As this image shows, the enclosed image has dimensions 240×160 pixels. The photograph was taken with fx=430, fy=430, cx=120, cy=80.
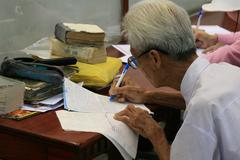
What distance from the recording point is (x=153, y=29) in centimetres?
121

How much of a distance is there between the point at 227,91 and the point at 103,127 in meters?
0.40

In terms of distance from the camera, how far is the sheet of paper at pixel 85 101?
1447 mm

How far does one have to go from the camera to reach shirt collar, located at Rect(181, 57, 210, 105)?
1215 millimetres

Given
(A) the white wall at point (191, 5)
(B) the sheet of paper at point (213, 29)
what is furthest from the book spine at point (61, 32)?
(A) the white wall at point (191, 5)

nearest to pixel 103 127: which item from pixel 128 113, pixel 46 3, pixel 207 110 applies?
pixel 128 113

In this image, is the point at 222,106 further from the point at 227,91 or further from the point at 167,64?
the point at 167,64

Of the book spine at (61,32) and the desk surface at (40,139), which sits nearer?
the desk surface at (40,139)

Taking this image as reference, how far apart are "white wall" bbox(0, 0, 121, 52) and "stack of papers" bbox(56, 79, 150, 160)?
40cm

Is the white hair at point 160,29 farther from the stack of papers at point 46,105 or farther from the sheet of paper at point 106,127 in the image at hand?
the stack of papers at point 46,105

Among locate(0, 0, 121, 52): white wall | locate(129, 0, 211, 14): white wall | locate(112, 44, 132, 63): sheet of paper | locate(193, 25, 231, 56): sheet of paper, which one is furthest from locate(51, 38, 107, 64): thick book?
locate(129, 0, 211, 14): white wall

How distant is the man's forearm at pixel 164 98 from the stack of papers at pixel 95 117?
76mm

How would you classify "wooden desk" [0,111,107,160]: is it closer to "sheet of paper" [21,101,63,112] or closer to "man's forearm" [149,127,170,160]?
"sheet of paper" [21,101,63,112]

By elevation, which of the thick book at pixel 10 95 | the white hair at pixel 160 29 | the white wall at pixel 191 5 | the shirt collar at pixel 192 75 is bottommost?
the white wall at pixel 191 5

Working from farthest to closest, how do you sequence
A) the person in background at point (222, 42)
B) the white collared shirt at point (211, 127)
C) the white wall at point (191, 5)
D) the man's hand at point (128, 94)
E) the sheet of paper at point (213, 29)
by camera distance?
the white wall at point (191, 5), the sheet of paper at point (213, 29), the person in background at point (222, 42), the man's hand at point (128, 94), the white collared shirt at point (211, 127)
